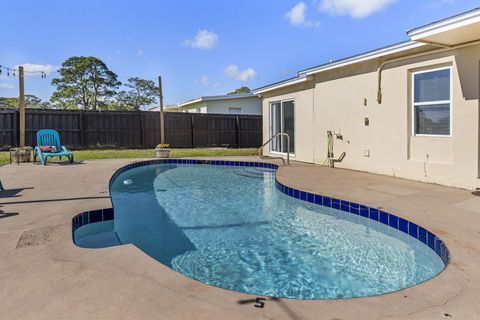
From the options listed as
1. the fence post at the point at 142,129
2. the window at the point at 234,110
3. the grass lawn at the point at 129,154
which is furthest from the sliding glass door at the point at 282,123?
the window at the point at 234,110

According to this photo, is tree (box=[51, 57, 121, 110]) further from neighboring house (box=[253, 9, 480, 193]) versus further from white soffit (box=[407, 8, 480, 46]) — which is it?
white soffit (box=[407, 8, 480, 46])

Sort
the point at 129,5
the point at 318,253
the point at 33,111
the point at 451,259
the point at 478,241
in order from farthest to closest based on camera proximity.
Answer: the point at 33,111
the point at 129,5
the point at 318,253
the point at 478,241
the point at 451,259

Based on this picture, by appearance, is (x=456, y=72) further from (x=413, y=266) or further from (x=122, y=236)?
(x=122, y=236)

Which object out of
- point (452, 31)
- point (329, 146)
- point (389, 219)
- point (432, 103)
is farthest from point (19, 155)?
point (452, 31)

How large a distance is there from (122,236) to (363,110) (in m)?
5.83

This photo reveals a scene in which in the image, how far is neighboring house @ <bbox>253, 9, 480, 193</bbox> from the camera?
5406 millimetres

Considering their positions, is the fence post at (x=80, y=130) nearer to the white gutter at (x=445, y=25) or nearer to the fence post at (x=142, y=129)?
the fence post at (x=142, y=129)

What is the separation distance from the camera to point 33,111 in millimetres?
14727

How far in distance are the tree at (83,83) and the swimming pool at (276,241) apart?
2222 cm

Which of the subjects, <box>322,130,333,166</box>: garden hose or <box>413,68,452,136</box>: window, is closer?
<box>413,68,452,136</box>: window

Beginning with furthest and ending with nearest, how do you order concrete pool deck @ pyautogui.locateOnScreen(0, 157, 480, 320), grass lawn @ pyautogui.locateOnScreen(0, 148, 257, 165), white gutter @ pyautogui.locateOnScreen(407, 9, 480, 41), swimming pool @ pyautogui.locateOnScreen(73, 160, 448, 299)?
grass lawn @ pyautogui.locateOnScreen(0, 148, 257, 165) → white gutter @ pyautogui.locateOnScreen(407, 9, 480, 41) → swimming pool @ pyautogui.locateOnScreen(73, 160, 448, 299) → concrete pool deck @ pyautogui.locateOnScreen(0, 157, 480, 320)

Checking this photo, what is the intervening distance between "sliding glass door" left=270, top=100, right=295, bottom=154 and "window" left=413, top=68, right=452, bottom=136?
4.57 metres

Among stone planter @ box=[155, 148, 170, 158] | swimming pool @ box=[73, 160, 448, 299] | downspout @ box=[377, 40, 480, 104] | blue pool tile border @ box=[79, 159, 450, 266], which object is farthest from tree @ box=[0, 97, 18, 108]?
downspout @ box=[377, 40, 480, 104]

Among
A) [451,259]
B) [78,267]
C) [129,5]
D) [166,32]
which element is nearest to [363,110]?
[451,259]
